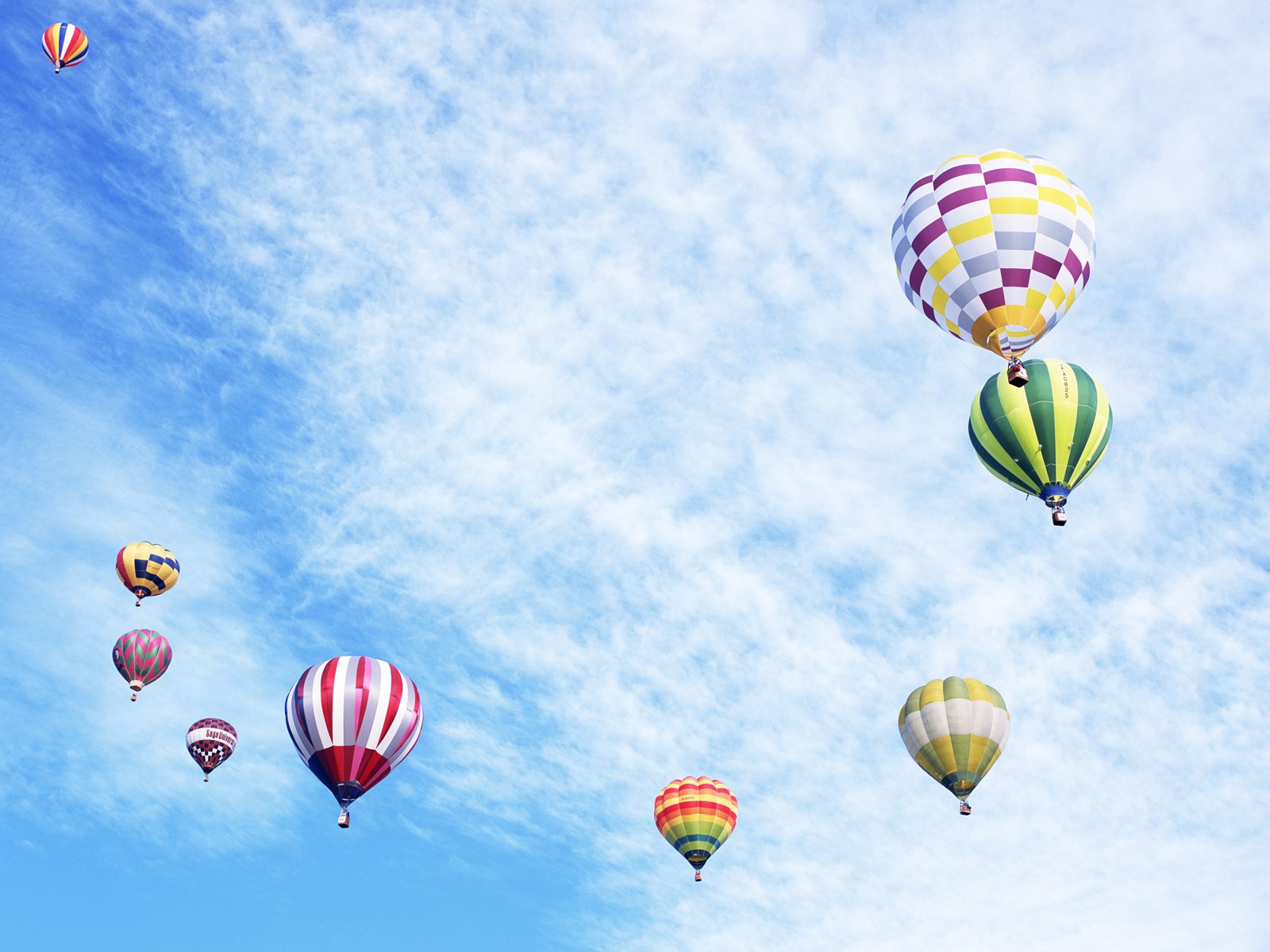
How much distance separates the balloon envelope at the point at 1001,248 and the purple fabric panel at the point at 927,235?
2 cm

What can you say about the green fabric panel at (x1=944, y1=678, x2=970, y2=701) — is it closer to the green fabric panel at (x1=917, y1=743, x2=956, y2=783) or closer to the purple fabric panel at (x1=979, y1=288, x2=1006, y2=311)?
the green fabric panel at (x1=917, y1=743, x2=956, y2=783)

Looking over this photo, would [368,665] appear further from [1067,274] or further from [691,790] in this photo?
[1067,274]

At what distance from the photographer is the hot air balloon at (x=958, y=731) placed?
36625mm

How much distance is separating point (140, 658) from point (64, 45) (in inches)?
1071

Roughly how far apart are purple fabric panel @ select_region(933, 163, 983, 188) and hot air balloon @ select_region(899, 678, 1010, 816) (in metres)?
15.7

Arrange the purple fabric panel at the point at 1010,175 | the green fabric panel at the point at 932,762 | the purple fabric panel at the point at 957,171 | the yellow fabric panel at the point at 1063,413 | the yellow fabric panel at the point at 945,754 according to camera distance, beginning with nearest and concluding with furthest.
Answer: the purple fabric panel at the point at 1010,175 → the purple fabric panel at the point at 957,171 → the yellow fabric panel at the point at 1063,413 → the yellow fabric panel at the point at 945,754 → the green fabric panel at the point at 932,762

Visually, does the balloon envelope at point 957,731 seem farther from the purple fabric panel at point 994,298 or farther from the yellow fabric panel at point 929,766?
the purple fabric panel at point 994,298

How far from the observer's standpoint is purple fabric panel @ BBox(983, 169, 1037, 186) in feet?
93.9

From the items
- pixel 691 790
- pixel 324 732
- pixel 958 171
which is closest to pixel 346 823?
pixel 324 732

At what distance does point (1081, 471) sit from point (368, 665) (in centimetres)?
1825

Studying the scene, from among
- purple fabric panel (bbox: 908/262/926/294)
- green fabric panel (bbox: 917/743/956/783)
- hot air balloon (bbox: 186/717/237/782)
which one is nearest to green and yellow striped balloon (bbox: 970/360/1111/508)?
purple fabric panel (bbox: 908/262/926/294)

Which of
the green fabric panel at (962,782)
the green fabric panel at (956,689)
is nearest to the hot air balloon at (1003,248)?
the green fabric panel at (956,689)

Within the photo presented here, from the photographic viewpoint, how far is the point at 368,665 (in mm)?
32250

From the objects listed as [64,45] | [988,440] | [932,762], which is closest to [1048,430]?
[988,440]
